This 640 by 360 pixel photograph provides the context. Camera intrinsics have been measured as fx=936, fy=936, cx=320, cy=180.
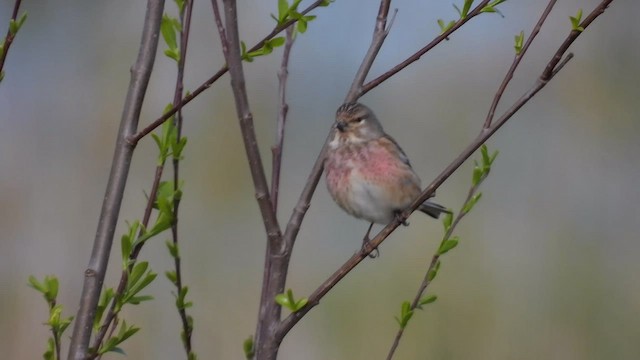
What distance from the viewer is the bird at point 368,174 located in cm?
305

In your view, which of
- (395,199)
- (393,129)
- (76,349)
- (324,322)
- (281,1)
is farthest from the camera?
(393,129)

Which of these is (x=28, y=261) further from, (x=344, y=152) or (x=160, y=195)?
(x=160, y=195)

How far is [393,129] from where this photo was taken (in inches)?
248

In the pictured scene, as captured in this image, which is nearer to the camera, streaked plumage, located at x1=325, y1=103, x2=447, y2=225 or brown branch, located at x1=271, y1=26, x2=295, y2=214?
brown branch, located at x1=271, y1=26, x2=295, y2=214

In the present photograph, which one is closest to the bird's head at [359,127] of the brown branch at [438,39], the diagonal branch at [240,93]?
the brown branch at [438,39]

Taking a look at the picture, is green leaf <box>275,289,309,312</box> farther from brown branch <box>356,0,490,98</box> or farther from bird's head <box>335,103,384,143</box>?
bird's head <box>335,103,384,143</box>

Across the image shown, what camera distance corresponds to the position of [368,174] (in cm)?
310

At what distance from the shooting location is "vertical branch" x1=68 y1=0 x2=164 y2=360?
152cm

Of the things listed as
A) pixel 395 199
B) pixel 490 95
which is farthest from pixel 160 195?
pixel 490 95

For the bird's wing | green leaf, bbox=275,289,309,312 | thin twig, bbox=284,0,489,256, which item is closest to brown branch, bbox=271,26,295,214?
thin twig, bbox=284,0,489,256

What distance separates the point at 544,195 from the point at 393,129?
1131 mm

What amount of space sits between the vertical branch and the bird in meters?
1.39

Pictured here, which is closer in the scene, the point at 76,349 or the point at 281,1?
the point at 76,349

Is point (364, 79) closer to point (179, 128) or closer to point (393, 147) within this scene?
point (179, 128)
